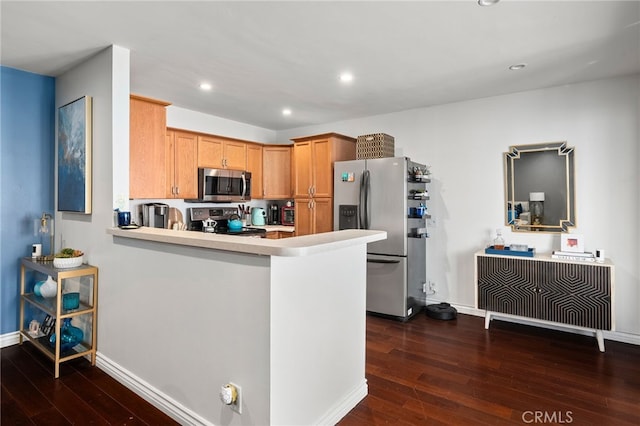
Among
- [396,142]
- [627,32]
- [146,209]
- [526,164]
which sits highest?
[627,32]

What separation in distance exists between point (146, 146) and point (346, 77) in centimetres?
192

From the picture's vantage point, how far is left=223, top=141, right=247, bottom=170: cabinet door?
4.80 m

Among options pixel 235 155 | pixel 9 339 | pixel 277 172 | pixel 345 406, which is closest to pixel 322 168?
pixel 277 172

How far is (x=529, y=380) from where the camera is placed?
2.57 meters

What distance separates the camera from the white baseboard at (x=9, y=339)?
3.07 meters

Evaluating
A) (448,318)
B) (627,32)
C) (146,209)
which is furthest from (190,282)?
(627,32)

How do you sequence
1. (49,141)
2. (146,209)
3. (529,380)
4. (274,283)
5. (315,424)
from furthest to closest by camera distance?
1. (146,209)
2. (49,141)
3. (529,380)
4. (315,424)
5. (274,283)

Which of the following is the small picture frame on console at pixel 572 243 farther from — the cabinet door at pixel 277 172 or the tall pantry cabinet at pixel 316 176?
the cabinet door at pixel 277 172

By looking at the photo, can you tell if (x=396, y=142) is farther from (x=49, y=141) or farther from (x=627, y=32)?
(x=49, y=141)

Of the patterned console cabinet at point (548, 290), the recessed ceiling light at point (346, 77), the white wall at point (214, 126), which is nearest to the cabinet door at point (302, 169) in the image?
the white wall at point (214, 126)

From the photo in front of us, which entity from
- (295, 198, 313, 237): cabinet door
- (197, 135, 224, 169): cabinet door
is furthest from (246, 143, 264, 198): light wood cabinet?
(295, 198, 313, 237): cabinet door

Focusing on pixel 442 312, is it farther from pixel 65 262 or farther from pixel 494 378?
pixel 65 262

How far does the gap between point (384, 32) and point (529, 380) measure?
2.71 meters

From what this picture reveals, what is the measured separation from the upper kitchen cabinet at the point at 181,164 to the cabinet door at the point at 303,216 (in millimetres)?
1370
